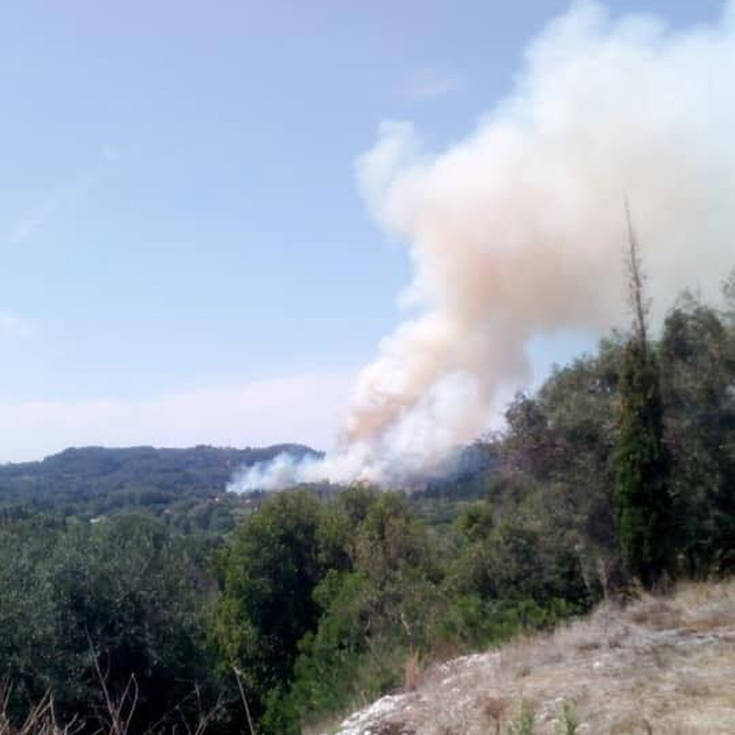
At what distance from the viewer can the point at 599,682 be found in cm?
739

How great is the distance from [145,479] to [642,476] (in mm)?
87888

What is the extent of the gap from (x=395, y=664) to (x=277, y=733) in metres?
5.36

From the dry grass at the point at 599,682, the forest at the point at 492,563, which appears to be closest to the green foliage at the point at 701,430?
the forest at the point at 492,563

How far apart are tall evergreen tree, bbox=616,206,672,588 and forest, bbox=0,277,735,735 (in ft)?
0.09

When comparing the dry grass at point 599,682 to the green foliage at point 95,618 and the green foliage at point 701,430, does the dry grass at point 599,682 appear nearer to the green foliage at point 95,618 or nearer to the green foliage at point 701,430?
the green foliage at point 701,430

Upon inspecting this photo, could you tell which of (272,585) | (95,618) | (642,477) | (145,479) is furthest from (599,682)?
(145,479)

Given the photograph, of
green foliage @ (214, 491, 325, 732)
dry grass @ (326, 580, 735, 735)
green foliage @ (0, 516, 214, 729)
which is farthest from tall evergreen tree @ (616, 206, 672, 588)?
green foliage @ (214, 491, 325, 732)

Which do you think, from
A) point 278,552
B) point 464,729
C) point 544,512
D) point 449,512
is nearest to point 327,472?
point 449,512

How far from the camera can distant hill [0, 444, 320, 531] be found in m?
68.6

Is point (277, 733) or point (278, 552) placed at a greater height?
point (278, 552)

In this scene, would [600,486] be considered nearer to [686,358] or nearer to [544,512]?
[544,512]

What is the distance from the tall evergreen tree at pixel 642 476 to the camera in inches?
582

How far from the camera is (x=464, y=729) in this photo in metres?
6.44

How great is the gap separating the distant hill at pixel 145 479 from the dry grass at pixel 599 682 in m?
47.6
